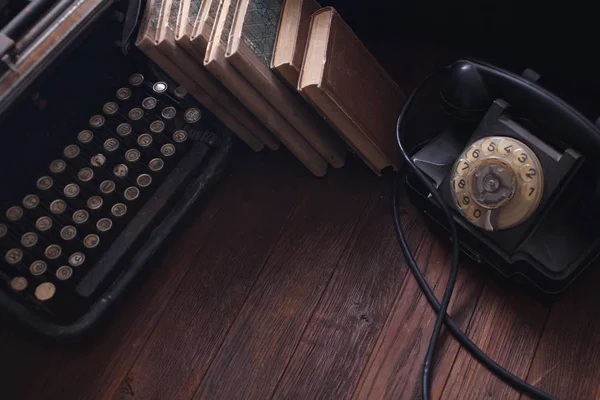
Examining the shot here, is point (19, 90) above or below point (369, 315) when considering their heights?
above

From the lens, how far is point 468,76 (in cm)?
99

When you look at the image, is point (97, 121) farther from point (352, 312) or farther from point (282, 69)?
point (352, 312)

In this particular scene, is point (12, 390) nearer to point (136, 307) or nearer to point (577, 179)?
point (136, 307)

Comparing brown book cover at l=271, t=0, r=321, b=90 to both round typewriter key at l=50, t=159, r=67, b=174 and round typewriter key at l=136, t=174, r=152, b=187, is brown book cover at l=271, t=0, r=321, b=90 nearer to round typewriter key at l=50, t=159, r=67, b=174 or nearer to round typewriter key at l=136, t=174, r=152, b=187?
round typewriter key at l=136, t=174, r=152, b=187

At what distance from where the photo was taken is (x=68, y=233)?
117 centimetres

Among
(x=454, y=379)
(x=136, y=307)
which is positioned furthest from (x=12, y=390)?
(x=454, y=379)

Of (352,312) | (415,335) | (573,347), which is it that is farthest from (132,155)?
(573,347)

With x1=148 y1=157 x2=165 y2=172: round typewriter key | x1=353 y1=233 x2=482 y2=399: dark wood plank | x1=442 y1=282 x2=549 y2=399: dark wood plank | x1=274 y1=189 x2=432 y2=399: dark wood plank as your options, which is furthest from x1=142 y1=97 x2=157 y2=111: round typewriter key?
x1=442 y1=282 x2=549 y2=399: dark wood plank

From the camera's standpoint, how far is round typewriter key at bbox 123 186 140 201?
3.95 feet

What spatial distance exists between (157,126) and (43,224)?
279 mm

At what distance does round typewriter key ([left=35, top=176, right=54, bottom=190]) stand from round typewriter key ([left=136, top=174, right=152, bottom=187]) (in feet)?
0.52

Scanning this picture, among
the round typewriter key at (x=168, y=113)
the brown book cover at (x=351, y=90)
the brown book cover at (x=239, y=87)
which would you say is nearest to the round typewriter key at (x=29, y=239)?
the round typewriter key at (x=168, y=113)

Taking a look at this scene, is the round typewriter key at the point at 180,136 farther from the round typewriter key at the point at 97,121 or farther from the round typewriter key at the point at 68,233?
the round typewriter key at the point at 68,233

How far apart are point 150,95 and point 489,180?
68 cm
